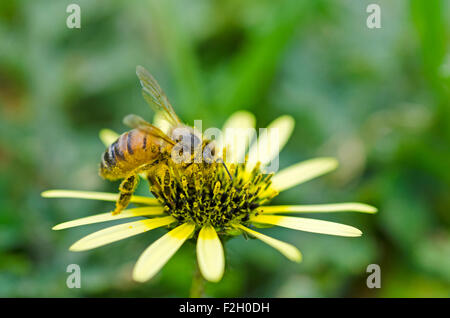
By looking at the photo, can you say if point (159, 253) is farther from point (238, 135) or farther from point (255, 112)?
point (255, 112)

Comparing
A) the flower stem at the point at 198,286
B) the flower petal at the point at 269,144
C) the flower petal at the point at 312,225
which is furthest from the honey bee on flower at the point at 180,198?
the flower petal at the point at 269,144

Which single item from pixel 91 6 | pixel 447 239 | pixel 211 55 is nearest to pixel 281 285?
pixel 447 239

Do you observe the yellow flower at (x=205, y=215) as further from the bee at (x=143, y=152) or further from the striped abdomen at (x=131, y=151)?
the striped abdomen at (x=131, y=151)

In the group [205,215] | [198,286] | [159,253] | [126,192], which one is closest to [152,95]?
[126,192]

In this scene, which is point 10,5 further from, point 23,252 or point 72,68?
point 23,252

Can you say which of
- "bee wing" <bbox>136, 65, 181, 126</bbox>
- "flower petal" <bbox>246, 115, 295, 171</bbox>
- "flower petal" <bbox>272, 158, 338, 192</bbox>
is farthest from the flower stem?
"flower petal" <bbox>246, 115, 295, 171</bbox>
